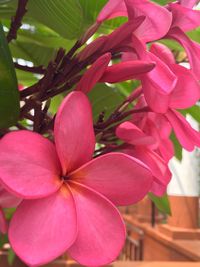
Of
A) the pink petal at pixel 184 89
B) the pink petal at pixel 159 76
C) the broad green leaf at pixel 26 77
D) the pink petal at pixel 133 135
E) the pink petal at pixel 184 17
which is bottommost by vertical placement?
the broad green leaf at pixel 26 77

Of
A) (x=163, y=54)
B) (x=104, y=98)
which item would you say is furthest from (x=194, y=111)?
(x=163, y=54)

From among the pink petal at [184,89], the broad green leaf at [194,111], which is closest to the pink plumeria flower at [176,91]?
the pink petal at [184,89]

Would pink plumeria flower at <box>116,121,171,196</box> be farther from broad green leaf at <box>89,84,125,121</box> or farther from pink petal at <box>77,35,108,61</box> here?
broad green leaf at <box>89,84,125,121</box>

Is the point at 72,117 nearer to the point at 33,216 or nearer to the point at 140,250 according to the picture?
the point at 33,216

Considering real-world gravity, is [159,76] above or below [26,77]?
above

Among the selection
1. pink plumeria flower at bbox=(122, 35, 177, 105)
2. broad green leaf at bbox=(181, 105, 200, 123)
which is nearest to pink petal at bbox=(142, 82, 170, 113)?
pink plumeria flower at bbox=(122, 35, 177, 105)

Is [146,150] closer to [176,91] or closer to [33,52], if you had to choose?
[176,91]

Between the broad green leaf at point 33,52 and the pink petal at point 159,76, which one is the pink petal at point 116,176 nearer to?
the pink petal at point 159,76

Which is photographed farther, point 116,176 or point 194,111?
point 194,111
